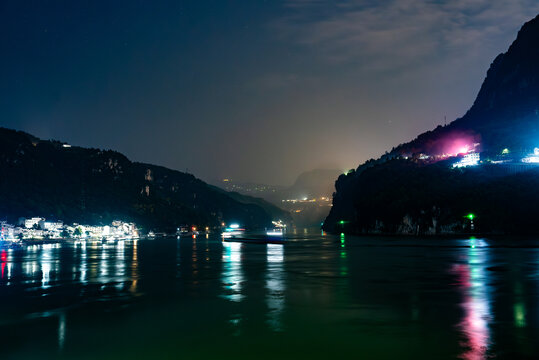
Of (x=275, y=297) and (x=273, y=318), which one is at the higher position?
(x=273, y=318)

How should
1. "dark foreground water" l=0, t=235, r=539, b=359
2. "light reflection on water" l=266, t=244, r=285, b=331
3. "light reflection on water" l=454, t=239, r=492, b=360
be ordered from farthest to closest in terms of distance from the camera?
"light reflection on water" l=266, t=244, r=285, b=331 → "dark foreground water" l=0, t=235, r=539, b=359 → "light reflection on water" l=454, t=239, r=492, b=360

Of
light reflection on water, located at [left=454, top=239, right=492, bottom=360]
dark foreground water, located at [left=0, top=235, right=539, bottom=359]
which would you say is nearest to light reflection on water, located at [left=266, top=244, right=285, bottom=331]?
dark foreground water, located at [left=0, top=235, right=539, bottom=359]

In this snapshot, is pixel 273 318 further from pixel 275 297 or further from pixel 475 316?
pixel 475 316

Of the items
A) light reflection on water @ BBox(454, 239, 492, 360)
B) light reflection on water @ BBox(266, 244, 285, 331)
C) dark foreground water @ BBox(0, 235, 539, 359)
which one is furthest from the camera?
light reflection on water @ BBox(266, 244, 285, 331)

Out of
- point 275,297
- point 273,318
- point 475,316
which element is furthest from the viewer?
point 275,297

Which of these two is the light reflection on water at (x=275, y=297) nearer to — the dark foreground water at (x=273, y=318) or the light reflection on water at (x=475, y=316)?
the dark foreground water at (x=273, y=318)

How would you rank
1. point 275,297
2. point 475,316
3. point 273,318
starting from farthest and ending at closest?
point 275,297 < point 273,318 < point 475,316

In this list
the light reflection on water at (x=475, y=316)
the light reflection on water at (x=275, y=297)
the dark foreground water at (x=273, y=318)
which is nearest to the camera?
the light reflection on water at (x=475, y=316)

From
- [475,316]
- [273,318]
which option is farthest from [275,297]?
[475,316]

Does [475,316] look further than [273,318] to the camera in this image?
A: No

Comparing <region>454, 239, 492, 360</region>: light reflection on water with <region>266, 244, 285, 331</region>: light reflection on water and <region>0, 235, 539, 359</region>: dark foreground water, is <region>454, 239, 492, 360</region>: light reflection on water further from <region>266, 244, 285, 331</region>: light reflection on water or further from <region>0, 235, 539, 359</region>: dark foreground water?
<region>266, 244, 285, 331</region>: light reflection on water

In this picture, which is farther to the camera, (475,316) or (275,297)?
(275,297)

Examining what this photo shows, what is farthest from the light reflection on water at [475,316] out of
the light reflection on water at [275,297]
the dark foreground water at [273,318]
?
the light reflection on water at [275,297]

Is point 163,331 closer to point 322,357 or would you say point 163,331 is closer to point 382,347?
point 322,357
